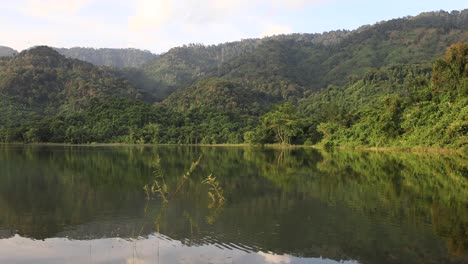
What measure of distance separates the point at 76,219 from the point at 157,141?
272ft

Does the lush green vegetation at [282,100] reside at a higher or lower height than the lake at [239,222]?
higher

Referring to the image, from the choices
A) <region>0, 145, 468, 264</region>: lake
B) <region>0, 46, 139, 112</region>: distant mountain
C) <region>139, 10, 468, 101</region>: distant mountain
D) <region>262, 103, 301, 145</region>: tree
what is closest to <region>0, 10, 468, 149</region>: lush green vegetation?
<region>262, 103, 301, 145</region>: tree

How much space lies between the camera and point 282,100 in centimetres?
14538

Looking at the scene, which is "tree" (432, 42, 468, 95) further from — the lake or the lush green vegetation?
the lake

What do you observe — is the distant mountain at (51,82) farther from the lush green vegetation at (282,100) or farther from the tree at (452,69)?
the tree at (452,69)

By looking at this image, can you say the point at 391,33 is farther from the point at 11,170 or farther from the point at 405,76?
the point at 11,170

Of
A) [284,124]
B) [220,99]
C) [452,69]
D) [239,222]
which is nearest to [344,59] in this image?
[220,99]

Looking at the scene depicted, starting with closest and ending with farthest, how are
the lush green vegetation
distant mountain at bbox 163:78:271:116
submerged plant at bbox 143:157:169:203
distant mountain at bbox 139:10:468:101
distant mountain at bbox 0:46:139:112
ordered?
submerged plant at bbox 143:157:169:203, the lush green vegetation, distant mountain at bbox 163:78:271:116, distant mountain at bbox 0:46:139:112, distant mountain at bbox 139:10:468:101

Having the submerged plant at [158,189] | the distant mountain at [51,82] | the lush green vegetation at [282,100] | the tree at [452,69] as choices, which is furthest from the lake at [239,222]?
the distant mountain at [51,82]

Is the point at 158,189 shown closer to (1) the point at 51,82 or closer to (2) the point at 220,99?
(2) the point at 220,99

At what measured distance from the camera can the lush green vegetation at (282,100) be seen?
56594 millimetres

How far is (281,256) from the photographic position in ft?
31.4

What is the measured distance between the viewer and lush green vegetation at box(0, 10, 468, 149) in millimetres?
56594

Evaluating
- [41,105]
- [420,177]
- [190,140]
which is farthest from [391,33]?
[420,177]
